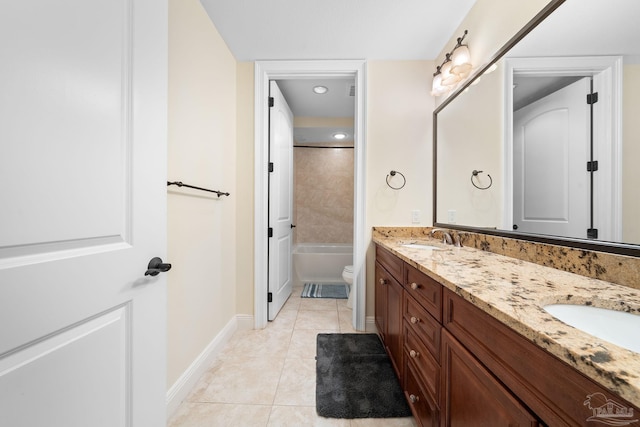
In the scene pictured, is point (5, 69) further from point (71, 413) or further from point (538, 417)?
point (538, 417)

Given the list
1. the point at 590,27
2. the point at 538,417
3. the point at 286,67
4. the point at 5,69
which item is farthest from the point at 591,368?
the point at 286,67

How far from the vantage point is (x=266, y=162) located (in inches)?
82.6

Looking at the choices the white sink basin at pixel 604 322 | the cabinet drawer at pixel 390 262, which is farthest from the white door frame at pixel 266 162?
the white sink basin at pixel 604 322

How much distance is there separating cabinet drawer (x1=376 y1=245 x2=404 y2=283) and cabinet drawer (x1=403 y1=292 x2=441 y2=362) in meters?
0.15

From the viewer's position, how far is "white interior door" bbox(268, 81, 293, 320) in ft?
7.18

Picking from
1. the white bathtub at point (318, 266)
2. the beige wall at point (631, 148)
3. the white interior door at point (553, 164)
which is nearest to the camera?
the beige wall at point (631, 148)

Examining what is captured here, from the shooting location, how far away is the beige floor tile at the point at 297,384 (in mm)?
1304

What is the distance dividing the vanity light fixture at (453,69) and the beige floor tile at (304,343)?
2189 mm

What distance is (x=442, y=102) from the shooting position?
1.95 metres

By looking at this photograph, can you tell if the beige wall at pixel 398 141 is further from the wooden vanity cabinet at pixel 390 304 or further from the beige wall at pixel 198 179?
the beige wall at pixel 198 179

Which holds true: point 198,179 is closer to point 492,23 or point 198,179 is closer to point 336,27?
point 336,27

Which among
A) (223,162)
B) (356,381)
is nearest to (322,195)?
(223,162)

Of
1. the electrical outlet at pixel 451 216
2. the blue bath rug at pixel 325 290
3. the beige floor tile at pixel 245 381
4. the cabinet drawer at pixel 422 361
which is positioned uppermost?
the electrical outlet at pixel 451 216

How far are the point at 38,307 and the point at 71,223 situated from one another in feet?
0.60
